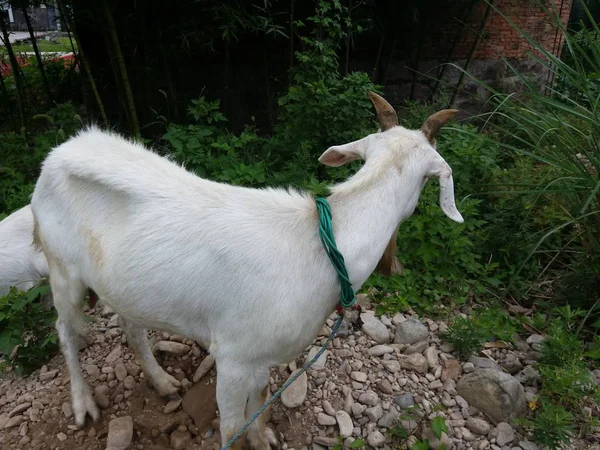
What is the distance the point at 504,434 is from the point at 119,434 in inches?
75.7

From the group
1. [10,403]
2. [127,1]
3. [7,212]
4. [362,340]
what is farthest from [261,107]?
[10,403]

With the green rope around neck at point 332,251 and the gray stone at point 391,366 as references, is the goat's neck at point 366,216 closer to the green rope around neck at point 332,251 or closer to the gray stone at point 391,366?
the green rope around neck at point 332,251

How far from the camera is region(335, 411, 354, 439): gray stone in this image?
244 centimetres

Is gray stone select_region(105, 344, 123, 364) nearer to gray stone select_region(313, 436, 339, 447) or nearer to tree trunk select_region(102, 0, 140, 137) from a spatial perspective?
gray stone select_region(313, 436, 339, 447)

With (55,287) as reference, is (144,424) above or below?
below

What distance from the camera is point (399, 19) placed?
6.70 metres

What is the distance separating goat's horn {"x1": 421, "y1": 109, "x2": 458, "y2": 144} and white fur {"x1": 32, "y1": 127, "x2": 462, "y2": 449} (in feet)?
0.23

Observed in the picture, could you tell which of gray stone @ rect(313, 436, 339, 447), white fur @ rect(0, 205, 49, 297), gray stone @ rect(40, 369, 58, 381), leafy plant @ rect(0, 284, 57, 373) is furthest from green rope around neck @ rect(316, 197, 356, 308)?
white fur @ rect(0, 205, 49, 297)

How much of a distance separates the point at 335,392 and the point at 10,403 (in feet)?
5.94

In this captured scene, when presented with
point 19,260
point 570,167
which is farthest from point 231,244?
point 570,167

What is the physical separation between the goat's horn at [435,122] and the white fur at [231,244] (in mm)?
69

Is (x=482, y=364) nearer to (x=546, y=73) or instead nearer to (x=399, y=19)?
(x=399, y=19)

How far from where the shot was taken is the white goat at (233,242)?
1.86 metres

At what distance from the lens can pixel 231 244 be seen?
1.91m
